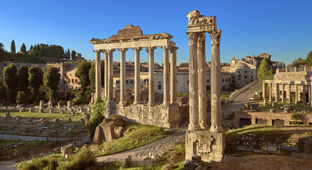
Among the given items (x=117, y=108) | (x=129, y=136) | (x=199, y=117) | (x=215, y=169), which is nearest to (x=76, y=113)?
(x=117, y=108)

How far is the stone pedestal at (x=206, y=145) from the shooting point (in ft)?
45.1

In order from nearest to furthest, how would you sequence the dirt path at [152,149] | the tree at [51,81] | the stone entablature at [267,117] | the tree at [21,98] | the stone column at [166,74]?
the dirt path at [152,149]
the stone entablature at [267,117]
the stone column at [166,74]
the tree at [21,98]
the tree at [51,81]

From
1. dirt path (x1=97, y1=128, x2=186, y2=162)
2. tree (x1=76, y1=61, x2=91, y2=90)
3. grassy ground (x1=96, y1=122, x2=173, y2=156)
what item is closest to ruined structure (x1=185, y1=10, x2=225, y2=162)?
dirt path (x1=97, y1=128, x2=186, y2=162)

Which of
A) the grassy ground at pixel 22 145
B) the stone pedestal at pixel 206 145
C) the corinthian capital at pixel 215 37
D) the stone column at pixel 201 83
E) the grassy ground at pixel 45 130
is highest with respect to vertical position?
the corinthian capital at pixel 215 37

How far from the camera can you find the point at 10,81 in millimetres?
56562

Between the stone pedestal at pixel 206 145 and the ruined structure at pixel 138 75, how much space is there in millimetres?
7675

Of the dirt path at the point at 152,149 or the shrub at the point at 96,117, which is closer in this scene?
the dirt path at the point at 152,149

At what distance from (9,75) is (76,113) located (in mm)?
23232

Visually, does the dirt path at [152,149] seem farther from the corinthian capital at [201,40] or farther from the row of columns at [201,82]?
the corinthian capital at [201,40]

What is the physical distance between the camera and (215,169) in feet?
36.9

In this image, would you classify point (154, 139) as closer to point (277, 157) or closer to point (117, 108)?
point (117, 108)

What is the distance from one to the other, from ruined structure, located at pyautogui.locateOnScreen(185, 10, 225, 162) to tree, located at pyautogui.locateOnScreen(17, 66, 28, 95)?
53252 millimetres

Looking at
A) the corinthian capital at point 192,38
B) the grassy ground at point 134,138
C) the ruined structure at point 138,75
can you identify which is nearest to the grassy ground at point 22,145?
the ruined structure at point 138,75

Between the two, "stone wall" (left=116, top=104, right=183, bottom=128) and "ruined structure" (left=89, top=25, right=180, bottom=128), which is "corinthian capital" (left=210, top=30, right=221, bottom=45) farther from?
"stone wall" (left=116, top=104, right=183, bottom=128)
